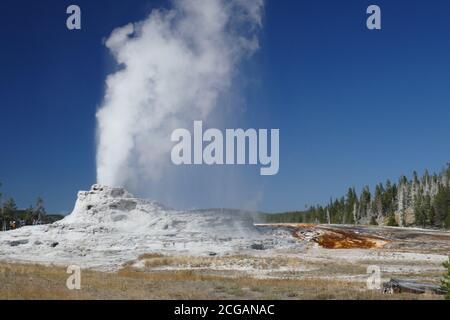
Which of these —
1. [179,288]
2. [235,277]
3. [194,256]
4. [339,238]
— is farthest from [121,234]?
[179,288]

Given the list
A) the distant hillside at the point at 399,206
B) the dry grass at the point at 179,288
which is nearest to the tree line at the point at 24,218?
the distant hillside at the point at 399,206

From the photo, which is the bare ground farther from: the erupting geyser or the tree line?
the tree line

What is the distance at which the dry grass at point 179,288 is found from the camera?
69.4 ft

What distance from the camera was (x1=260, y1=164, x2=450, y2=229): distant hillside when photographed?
4619 inches

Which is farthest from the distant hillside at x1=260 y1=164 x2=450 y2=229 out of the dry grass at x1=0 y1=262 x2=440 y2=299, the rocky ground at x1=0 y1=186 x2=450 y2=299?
the dry grass at x1=0 y1=262 x2=440 y2=299

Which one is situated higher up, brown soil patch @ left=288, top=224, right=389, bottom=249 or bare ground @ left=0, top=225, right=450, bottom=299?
bare ground @ left=0, top=225, right=450, bottom=299

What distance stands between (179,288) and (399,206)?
11994 cm

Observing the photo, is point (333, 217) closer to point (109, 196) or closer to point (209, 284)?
point (109, 196)

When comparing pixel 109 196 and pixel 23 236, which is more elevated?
pixel 109 196

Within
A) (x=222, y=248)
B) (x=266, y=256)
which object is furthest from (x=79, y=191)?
(x=266, y=256)

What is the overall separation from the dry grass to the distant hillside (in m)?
92.5

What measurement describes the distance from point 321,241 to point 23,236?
3195cm
